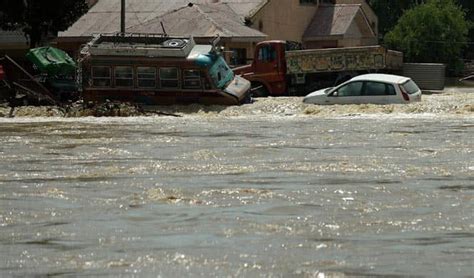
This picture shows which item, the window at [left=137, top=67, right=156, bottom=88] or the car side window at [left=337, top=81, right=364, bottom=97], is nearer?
the car side window at [left=337, top=81, right=364, bottom=97]

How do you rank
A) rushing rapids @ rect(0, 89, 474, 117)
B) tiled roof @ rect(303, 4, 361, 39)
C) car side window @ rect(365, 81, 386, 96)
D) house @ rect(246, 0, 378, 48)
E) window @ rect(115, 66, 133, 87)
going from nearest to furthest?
1. rushing rapids @ rect(0, 89, 474, 117)
2. car side window @ rect(365, 81, 386, 96)
3. window @ rect(115, 66, 133, 87)
4. house @ rect(246, 0, 378, 48)
5. tiled roof @ rect(303, 4, 361, 39)

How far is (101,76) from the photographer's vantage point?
33.3 meters

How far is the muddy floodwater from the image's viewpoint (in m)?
10.4

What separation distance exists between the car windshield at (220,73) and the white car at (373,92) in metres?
2.96

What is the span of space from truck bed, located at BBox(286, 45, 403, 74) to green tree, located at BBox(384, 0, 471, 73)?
20.2 meters

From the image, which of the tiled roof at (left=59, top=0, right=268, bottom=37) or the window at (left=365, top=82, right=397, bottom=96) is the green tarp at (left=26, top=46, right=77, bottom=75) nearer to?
the tiled roof at (left=59, top=0, right=268, bottom=37)

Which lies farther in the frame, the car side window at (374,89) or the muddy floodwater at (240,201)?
the car side window at (374,89)

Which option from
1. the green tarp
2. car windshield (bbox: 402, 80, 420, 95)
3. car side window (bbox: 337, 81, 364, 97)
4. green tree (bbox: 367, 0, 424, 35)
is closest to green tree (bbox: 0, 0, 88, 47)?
the green tarp

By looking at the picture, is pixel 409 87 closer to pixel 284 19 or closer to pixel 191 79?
pixel 191 79

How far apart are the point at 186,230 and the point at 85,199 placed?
294cm

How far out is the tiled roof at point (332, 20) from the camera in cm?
5338

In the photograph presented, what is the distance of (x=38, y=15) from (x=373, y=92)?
61.8ft

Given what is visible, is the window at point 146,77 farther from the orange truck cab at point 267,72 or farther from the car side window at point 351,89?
the car side window at point 351,89

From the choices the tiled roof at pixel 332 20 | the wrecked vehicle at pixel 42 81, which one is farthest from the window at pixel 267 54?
the tiled roof at pixel 332 20
